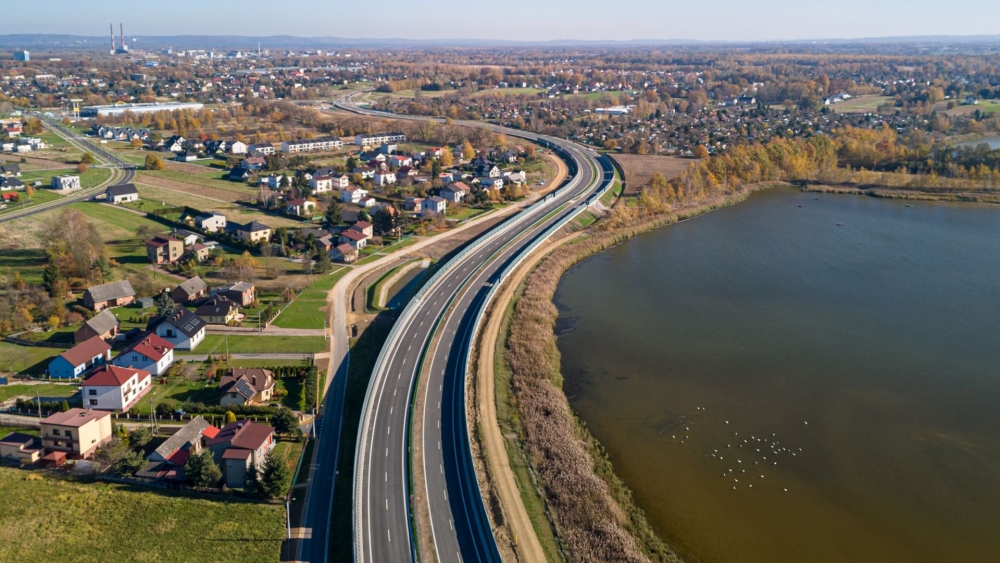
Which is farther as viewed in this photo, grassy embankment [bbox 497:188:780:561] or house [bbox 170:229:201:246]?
house [bbox 170:229:201:246]

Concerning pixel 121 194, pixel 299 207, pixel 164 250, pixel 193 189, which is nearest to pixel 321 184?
pixel 299 207

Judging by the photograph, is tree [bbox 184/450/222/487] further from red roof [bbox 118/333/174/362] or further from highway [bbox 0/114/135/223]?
highway [bbox 0/114/135/223]

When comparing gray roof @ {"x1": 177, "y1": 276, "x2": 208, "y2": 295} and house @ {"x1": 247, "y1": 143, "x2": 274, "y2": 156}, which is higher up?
house @ {"x1": 247, "y1": 143, "x2": 274, "y2": 156}

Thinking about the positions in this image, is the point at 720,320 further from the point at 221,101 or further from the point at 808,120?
the point at 221,101

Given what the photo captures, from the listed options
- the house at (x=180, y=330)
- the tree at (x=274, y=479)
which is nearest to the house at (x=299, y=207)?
the house at (x=180, y=330)

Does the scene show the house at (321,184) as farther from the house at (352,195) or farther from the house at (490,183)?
the house at (490,183)

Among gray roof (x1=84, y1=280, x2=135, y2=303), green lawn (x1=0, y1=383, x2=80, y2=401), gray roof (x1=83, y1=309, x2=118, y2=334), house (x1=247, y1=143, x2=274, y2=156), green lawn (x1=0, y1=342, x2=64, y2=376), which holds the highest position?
house (x1=247, y1=143, x2=274, y2=156)

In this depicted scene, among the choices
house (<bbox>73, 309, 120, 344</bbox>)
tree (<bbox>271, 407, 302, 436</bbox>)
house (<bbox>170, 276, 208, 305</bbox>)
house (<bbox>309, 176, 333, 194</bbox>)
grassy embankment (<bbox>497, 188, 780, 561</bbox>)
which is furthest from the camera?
house (<bbox>309, 176, 333, 194</bbox>)

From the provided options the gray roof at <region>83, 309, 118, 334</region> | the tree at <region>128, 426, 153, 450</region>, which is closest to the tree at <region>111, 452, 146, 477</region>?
the tree at <region>128, 426, 153, 450</region>
